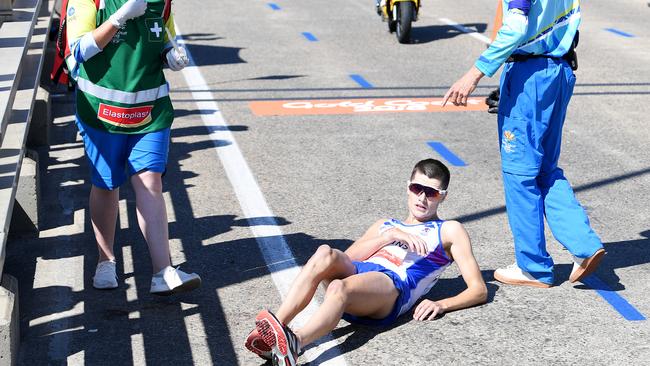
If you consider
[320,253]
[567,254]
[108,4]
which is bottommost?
[567,254]

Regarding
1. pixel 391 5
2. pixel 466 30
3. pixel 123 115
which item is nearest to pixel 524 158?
pixel 123 115

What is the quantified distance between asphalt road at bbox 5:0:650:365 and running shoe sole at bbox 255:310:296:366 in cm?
29

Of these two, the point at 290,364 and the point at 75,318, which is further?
the point at 75,318

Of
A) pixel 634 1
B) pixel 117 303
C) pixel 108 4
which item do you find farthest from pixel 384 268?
pixel 634 1

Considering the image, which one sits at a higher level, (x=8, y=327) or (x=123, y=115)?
(x=123, y=115)

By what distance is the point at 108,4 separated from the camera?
6.00 m

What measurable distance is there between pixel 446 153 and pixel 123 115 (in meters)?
4.39

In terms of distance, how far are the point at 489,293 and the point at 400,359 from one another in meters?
1.09

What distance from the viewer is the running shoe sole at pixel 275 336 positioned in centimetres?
522

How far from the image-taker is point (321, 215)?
8062mm

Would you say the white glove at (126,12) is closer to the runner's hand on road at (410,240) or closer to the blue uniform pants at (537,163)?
the runner's hand on road at (410,240)

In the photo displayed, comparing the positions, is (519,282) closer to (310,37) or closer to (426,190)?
(426,190)

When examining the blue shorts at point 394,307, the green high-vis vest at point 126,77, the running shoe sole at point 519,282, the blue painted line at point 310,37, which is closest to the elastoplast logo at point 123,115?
the green high-vis vest at point 126,77

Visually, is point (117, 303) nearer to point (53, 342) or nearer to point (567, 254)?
point (53, 342)
